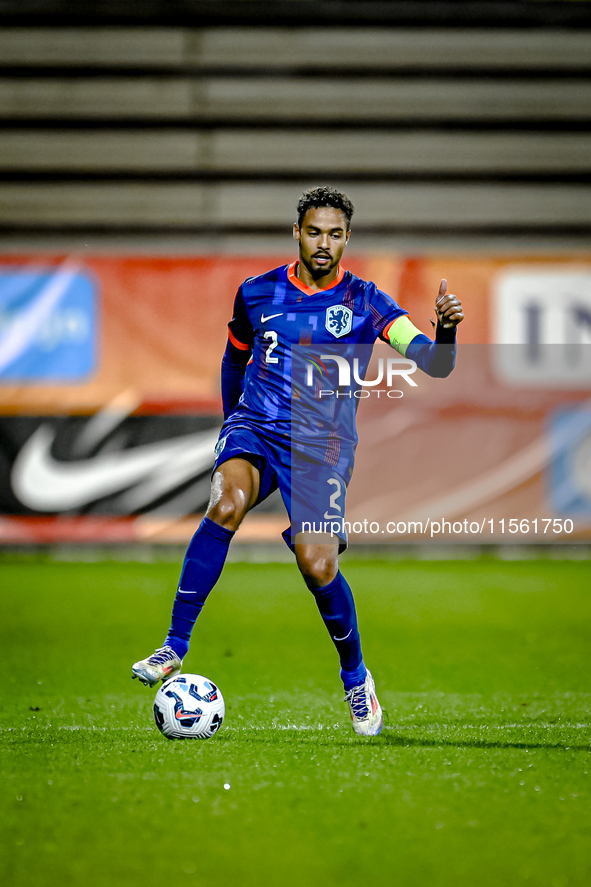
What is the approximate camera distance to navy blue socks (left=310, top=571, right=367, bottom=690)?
3.00 meters

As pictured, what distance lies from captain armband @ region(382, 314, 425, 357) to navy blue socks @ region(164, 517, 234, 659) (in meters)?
0.80

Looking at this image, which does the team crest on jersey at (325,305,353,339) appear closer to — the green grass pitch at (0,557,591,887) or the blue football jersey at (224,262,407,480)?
the blue football jersey at (224,262,407,480)

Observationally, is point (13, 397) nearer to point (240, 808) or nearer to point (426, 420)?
point (426, 420)

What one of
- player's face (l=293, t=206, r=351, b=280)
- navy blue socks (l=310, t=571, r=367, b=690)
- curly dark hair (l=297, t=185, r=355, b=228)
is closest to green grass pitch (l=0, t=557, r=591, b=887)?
navy blue socks (l=310, t=571, r=367, b=690)

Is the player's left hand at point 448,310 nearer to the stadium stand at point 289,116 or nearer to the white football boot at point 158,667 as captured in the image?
the white football boot at point 158,667

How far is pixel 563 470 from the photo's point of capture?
7578 millimetres

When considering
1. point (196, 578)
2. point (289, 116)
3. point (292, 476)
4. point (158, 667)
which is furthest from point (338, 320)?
point (289, 116)

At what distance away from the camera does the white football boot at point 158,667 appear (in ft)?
9.20

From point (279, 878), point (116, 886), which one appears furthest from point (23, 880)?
point (279, 878)

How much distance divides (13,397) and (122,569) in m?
1.69

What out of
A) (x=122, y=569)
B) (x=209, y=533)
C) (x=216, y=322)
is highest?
(x=209, y=533)

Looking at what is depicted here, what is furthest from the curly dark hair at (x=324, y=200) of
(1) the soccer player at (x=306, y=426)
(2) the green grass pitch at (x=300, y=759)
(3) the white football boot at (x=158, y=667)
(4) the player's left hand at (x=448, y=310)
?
(2) the green grass pitch at (x=300, y=759)

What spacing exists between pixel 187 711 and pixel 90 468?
5.04m

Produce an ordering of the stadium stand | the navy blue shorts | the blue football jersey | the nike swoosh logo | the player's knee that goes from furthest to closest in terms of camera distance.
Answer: the stadium stand → the nike swoosh logo → the blue football jersey → the navy blue shorts → the player's knee
